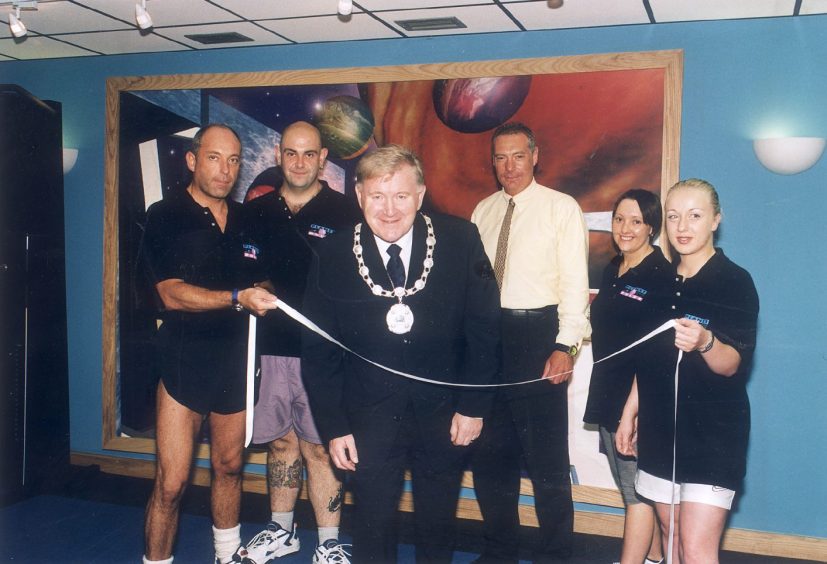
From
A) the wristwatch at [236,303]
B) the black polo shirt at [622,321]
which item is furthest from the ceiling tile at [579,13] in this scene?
the wristwatch at [236,303]

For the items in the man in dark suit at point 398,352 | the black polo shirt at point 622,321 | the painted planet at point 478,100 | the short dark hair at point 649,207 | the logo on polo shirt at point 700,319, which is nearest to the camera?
the logo on polo shirt at point 700,319

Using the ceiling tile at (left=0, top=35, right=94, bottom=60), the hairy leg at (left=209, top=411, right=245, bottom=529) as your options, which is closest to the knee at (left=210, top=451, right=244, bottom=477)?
the hairy leg at (left=209, top=411, right=245, bottom=529)

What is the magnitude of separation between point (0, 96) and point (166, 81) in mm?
839

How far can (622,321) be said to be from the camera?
9.11ft

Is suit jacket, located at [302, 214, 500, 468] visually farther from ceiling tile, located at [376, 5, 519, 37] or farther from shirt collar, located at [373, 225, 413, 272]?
ceiling tile, located at [376, 5, 519, 37]

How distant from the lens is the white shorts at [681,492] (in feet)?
6.88

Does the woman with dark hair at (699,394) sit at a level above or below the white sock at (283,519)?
above

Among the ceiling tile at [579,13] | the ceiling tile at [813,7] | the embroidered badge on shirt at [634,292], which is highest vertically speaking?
the ceiling tile at [579,13]

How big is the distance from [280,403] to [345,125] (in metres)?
1.48

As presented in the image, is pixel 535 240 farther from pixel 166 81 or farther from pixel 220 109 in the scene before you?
pixel 166 81

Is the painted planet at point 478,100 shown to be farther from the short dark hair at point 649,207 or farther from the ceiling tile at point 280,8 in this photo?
the short dark hair at point 649,207

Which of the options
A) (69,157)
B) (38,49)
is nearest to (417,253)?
Result: (69,157)

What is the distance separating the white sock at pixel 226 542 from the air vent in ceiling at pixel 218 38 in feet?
7.98

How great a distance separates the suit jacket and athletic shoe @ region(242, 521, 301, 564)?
3.62 feet
